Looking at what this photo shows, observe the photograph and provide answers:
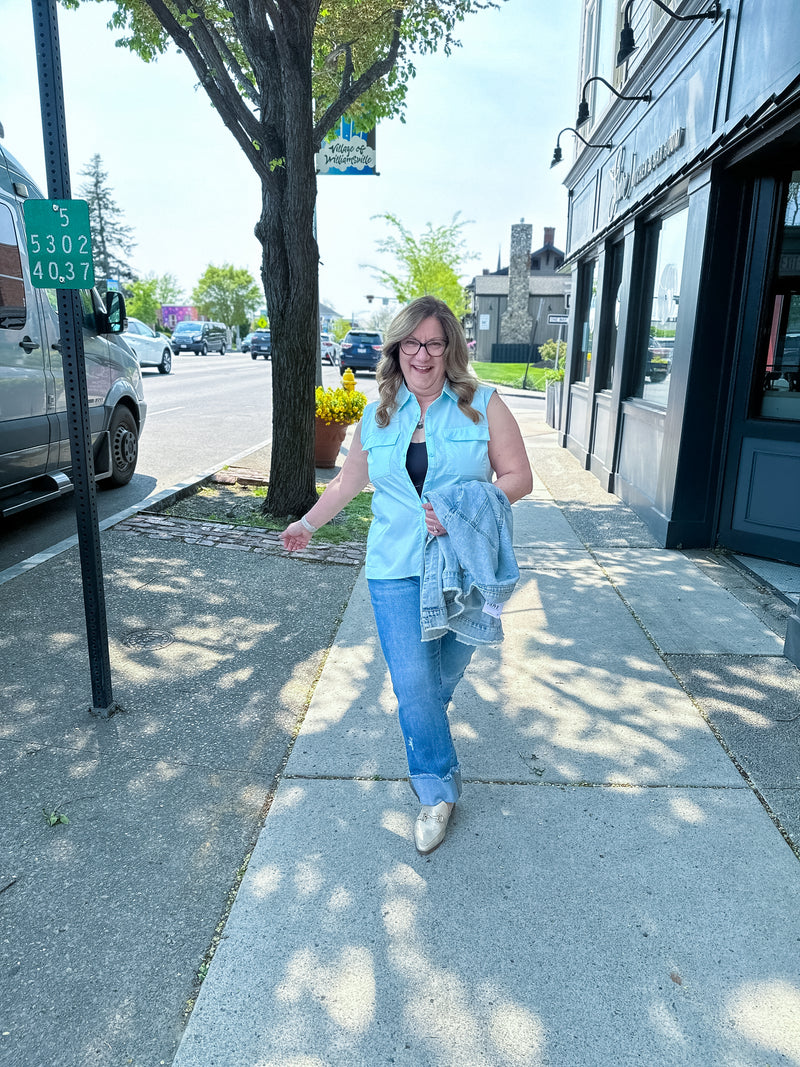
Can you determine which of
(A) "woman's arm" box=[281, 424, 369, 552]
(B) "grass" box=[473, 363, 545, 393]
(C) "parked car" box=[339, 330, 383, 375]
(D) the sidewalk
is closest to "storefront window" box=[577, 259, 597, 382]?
(D) the sidewalk

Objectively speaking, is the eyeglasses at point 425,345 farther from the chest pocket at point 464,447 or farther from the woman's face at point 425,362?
the chest pocket at point 464,447

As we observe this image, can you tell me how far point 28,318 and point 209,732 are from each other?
4.17m

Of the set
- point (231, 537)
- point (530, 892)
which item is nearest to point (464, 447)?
point (530, 892)

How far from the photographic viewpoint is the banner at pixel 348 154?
37.6 ft

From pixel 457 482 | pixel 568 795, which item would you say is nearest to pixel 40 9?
pixel 457 482

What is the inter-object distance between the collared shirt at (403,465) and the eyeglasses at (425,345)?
0.41 ft

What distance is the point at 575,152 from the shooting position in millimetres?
12414

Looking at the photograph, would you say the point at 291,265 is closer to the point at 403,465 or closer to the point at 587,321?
the point at 403,465

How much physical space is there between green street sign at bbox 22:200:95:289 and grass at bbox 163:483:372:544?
3827mm

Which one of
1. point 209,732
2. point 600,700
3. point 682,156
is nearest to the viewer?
point 209,732

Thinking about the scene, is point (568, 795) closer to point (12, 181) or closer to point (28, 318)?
point (28, 318)

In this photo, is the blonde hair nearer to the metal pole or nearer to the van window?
the metal pole

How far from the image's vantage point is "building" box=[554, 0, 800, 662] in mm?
5441

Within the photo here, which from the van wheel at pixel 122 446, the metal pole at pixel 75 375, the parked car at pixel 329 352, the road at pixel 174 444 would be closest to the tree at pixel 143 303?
the parked car at pixel 329 352
